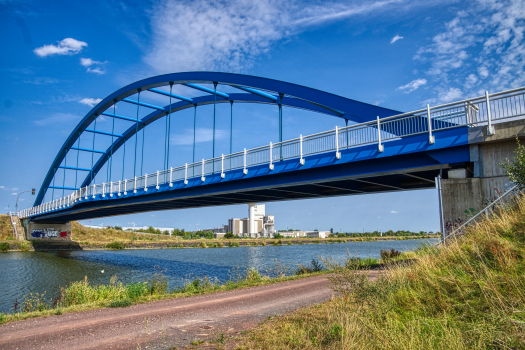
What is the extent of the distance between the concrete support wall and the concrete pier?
6278 cm

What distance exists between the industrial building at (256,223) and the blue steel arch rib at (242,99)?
67.6m

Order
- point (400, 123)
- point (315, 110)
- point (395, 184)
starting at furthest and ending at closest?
point (315, 110) → point (395, 184) → point (400, 123)

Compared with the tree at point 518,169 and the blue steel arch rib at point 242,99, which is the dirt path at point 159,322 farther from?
the blue steel arch rib at point 242,99

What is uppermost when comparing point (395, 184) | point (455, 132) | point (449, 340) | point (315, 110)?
point (315, 110)

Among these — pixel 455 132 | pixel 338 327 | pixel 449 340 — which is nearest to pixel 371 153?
pixel 455 132

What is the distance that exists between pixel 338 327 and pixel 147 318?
16.2 ft

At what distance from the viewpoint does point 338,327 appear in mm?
5465

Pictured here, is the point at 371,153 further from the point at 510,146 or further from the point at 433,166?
the point at 510,146

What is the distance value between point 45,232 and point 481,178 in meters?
64.7

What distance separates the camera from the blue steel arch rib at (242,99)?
18395mm

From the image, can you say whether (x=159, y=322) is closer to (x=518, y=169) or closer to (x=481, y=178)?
(x=518, y=169)

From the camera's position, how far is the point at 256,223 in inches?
5167

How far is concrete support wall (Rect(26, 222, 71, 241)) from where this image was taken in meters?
57.8

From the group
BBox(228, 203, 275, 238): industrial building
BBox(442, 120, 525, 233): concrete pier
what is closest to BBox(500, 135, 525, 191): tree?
BBox(442, 120, 525, 233): concrete pier
